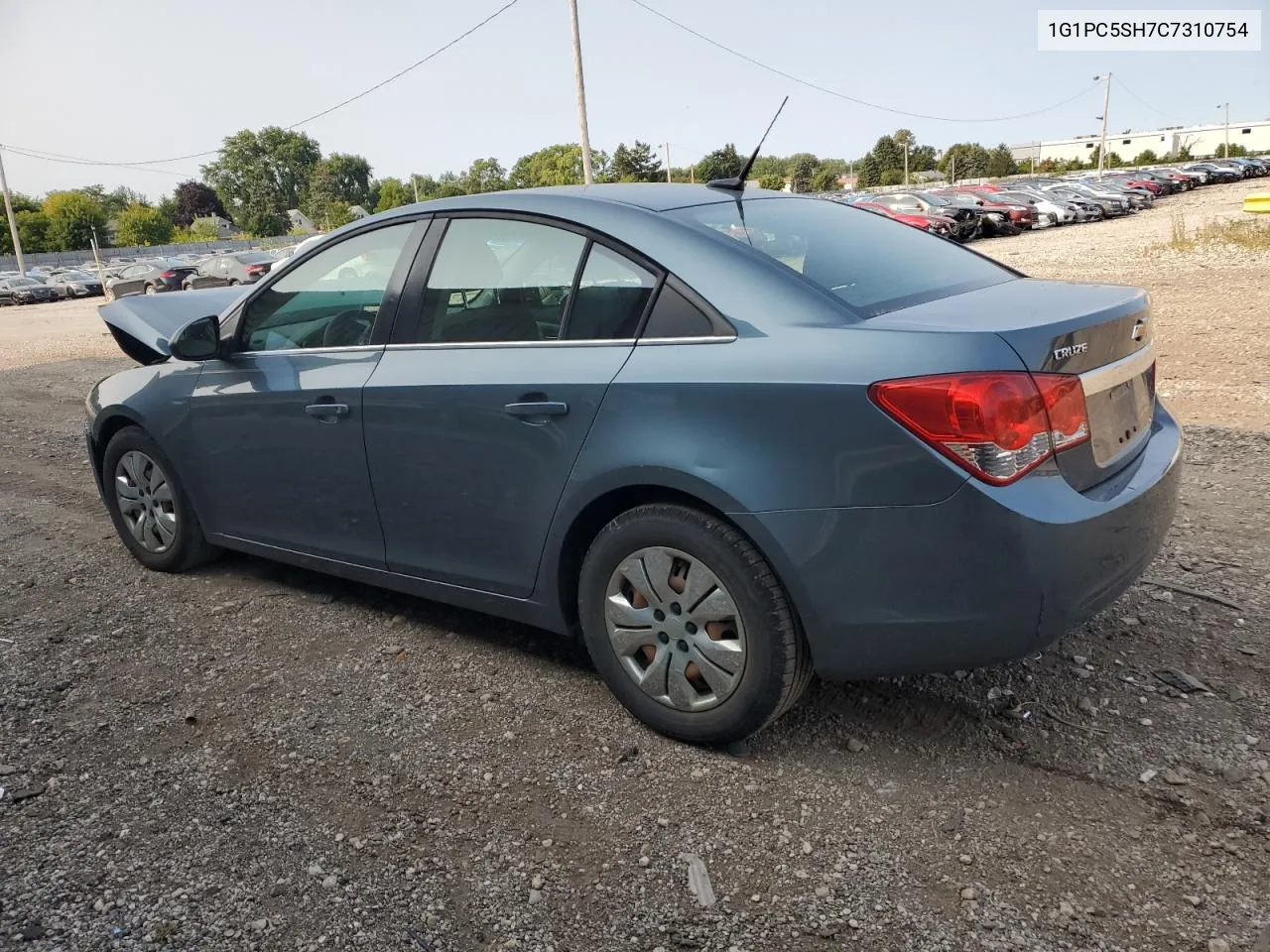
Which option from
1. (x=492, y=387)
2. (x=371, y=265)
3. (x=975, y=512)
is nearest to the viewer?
(x=975, y=512)

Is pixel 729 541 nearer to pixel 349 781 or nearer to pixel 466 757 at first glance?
pixel 466 757

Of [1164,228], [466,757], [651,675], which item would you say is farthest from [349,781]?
[1164,228]

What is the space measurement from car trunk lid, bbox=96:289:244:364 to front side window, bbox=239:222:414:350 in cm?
56

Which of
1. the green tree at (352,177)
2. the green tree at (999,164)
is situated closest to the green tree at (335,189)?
the green tree at (352,177)

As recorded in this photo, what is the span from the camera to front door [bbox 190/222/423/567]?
3.60m

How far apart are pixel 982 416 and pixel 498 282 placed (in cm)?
167

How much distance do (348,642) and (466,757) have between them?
1.07 metres

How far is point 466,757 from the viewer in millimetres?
3041

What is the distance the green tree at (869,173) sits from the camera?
98188 millimetres

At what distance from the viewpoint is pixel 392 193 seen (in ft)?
395

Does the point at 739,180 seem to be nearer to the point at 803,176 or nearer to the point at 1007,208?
the point at 1007,208

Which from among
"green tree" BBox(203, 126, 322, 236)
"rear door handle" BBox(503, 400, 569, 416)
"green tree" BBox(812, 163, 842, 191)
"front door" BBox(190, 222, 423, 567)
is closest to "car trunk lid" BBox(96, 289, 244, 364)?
"front door" BBox(190, 222, 423, 567)

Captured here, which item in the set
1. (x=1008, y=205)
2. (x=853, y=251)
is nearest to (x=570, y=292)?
(x=853, y=251)

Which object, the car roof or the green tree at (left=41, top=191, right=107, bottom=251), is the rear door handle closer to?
the car roof
